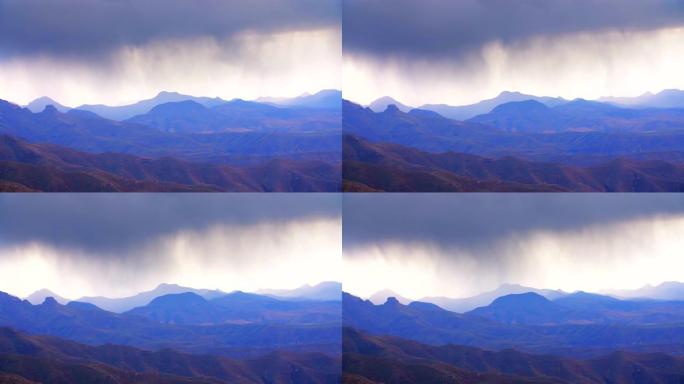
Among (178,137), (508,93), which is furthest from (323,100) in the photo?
(508,93)

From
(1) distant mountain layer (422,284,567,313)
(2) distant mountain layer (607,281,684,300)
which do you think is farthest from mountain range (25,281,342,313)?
(2) distant mountain layer (607,281,684,300)

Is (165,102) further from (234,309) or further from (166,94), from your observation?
(234,309)

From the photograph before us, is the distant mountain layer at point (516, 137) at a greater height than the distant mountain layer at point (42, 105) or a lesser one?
lesser

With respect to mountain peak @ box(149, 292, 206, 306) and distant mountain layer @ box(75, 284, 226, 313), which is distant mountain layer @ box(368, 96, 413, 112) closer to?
distant mountain layer @ box(75, 284, 226, 313)

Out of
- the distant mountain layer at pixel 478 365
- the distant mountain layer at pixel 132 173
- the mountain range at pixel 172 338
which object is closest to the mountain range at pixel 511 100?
the distant mountain layer at pixel 132 173

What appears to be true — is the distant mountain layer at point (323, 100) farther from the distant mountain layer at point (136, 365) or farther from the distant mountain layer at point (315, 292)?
the distant mountain layer at point (136, 365)

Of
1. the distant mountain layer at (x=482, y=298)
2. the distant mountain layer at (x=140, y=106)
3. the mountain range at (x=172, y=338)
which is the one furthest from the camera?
the distant mountain layer at (x=140, y=106)

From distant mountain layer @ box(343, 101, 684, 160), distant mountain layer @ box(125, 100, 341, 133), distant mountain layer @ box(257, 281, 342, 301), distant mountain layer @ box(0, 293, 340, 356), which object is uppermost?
distant mountain layer @ box(125, 100, 341, 133)
